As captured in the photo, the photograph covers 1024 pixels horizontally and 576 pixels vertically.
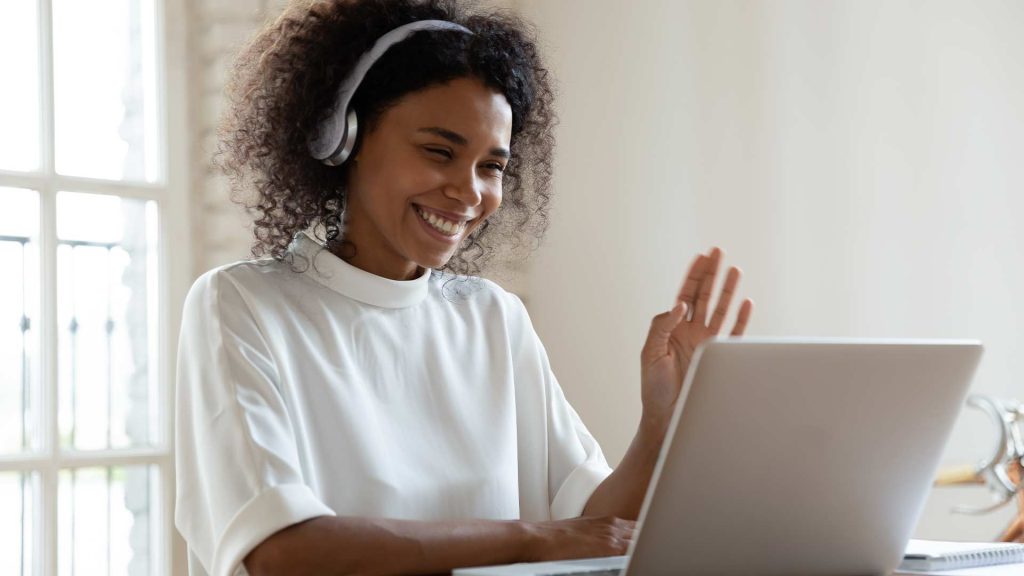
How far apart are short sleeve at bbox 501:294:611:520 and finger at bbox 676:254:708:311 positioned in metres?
0.33

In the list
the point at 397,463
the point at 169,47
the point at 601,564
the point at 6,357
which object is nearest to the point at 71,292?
the point at 6,357

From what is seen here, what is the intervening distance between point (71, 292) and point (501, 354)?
1.08 m

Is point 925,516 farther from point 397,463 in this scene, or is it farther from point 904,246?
point 397,463

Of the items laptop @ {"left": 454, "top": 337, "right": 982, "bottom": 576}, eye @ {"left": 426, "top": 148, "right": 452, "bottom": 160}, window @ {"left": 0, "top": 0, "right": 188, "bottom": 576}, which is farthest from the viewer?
window @ {"left": 0, "top": 0, "right": 188, "bottom": 576}

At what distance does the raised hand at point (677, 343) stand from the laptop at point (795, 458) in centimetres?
47

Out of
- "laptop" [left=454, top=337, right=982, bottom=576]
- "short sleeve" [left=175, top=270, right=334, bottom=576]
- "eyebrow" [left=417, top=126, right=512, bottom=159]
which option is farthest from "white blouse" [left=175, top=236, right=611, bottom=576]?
"laptop" [left=454, top=337, right=982, bottom=576]

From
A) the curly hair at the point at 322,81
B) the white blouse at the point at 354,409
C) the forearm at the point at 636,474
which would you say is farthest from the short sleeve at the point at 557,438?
the curly hair at the point at 322,81

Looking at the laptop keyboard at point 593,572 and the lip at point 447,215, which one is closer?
the laptop keyboard at point 593,572

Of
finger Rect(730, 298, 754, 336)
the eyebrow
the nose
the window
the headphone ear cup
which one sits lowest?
the window

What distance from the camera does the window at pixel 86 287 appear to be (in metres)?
2.36

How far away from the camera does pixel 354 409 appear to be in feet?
5.22

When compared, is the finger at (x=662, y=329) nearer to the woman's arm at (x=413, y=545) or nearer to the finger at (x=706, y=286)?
the finger at (x=706, y=286)

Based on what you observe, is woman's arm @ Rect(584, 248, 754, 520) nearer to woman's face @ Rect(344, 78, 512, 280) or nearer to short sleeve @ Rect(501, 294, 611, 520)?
short sleeve @ Rect(501, 294, 611, 520)

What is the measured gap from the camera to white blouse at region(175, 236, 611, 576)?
1382 mm
